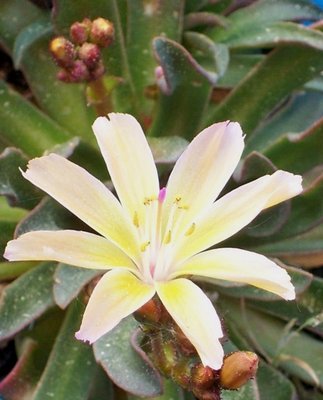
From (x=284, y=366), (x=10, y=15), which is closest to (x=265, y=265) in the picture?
(x=284, y=366)

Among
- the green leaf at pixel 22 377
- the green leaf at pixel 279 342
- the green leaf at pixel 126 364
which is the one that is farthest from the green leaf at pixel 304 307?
the green leaf at pixel 22 377

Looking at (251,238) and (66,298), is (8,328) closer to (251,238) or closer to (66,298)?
(66,298)

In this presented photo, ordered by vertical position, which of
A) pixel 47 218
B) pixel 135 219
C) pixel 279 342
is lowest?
pixel 279 342

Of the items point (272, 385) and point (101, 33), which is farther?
point (272, 385)

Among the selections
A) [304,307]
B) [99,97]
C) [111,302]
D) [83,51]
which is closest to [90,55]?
[83,51]

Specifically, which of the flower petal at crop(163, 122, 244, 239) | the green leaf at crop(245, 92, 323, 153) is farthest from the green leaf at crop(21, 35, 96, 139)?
the flower petal at crop(163, 122, 244, 239)

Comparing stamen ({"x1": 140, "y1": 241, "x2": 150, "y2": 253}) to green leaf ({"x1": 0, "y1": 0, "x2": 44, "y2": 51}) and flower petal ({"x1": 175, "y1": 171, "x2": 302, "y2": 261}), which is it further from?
green leaf ({"x1": 0, "y1": 0, "x2": 44, "y2": 51})

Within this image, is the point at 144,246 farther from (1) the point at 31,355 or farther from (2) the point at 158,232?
(1) the point at 31,355
